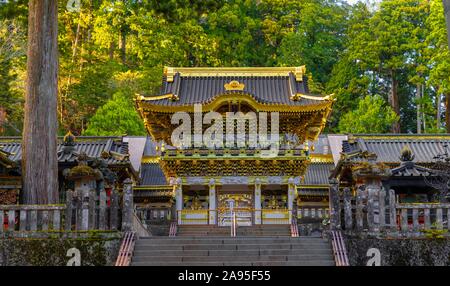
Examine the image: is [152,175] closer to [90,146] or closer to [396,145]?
[90,146]

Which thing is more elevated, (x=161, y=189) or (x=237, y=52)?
(x=237, y=52)

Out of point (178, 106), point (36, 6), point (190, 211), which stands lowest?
point (190, 211)

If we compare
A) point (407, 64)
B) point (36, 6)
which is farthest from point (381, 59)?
point (36, 6)

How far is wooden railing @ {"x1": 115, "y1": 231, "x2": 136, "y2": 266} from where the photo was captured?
14602 millimetres

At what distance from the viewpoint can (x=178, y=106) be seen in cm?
2644

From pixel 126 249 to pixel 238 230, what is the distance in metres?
9.59

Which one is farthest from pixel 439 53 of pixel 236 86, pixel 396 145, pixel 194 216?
pixel 194 216

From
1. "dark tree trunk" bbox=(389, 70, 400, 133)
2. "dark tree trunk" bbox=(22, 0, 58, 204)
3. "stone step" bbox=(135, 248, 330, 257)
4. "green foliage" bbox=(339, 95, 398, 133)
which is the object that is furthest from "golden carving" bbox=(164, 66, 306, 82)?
"dark tree trunk" bbox=(389, 70, 400, 133)

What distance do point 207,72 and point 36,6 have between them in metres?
13.3

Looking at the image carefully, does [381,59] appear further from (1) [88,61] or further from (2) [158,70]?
(1) [88,61]

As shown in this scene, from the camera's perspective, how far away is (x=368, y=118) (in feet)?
131

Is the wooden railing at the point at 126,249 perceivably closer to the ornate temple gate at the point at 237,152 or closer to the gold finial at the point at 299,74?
the ornate temple gate at the point at 237,152

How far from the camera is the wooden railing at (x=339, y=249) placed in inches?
580

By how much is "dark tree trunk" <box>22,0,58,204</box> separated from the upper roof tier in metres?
8.94
